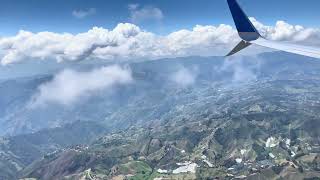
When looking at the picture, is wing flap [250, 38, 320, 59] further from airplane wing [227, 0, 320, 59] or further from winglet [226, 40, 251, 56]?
winglet [226, 40, 251, 56]

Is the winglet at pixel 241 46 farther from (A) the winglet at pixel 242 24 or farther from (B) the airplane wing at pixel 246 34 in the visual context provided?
(A) the winglet at pixel 242 24

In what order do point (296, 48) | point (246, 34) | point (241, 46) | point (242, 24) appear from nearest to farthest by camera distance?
point (296, 48)
point (241, 46)
point (242, 24)
point (246, 34)

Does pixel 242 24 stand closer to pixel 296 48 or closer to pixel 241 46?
pixel 241 46

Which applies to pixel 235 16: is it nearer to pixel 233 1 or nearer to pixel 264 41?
pixel 233 1

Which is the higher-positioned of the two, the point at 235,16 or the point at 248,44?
the point at 235,16

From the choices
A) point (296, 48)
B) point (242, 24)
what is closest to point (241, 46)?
point (242, 24)

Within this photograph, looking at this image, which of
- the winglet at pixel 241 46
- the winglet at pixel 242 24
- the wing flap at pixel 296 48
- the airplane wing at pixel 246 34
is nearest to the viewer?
the wing flap at pixel 296 48

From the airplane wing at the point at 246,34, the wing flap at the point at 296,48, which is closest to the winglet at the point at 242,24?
the airplane wing at the point at 246,34

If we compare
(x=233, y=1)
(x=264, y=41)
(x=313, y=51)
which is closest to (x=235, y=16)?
(x=233, y=1)

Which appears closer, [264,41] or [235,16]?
[235,16]
